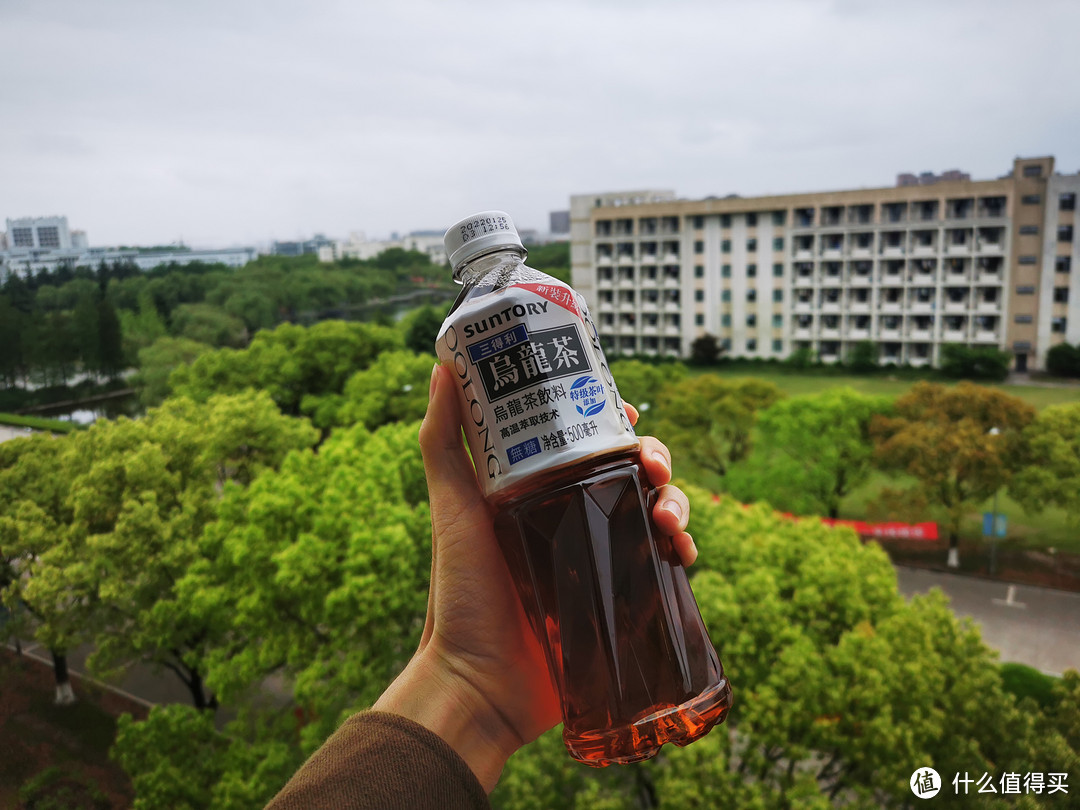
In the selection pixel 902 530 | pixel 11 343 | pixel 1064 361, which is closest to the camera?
pixel 11 343

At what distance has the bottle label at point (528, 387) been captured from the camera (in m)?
1.72

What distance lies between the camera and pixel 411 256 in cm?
1830

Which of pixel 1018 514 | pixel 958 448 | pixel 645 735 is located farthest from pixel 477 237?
pixel 1018 514

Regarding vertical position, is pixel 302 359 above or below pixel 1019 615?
above

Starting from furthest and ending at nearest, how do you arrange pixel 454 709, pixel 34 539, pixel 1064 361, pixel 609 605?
pixel 1064 361
pixel 34 539
pixel 609 605
pixel 454 709

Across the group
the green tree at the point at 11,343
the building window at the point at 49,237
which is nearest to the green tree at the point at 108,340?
the building window at the point at 49,237

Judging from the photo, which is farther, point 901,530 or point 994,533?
point 901,530

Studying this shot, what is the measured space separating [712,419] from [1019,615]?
6516mm

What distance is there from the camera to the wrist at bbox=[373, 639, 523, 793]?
1682mm

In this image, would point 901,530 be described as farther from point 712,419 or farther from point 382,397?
point 382,397

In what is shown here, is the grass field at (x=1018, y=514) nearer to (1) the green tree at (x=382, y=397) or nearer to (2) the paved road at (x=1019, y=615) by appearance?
(2) the paved road at (x=1019, y=615)

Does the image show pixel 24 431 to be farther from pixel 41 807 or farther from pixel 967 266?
pixel 967 266

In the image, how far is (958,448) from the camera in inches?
523

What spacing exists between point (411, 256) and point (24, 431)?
456 inches
